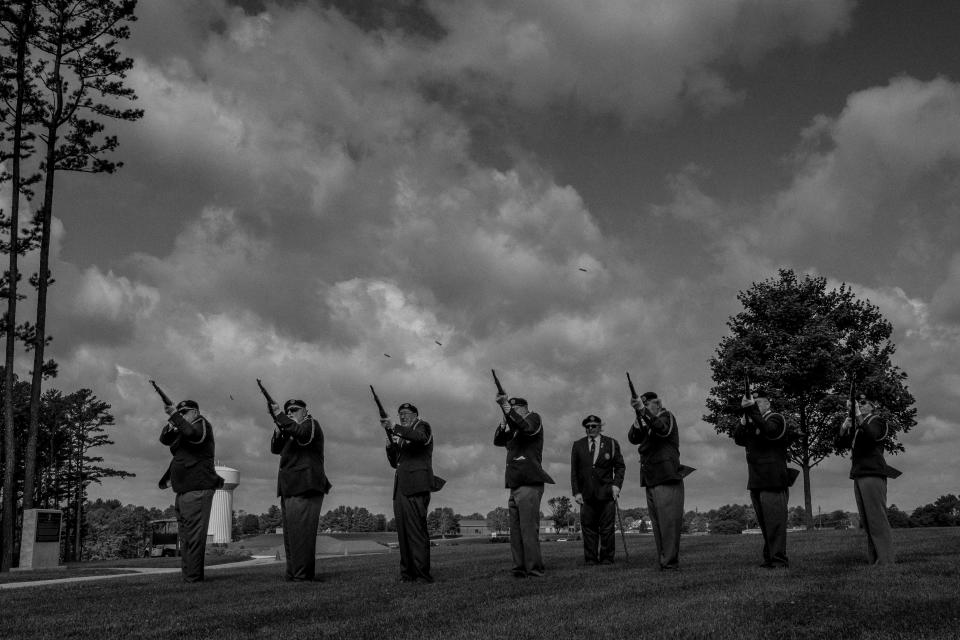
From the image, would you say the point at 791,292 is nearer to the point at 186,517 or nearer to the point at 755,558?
the point at 755,558

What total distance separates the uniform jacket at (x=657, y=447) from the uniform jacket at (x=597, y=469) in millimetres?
2623

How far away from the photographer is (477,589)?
10.7 meters

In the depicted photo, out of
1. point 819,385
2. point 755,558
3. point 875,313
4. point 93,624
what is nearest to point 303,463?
point 93,624

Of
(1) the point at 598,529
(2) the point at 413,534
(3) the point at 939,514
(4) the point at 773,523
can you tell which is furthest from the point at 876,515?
(3) the point at 939,514

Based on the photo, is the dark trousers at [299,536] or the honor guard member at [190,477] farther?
the honor guard member at [190,477]

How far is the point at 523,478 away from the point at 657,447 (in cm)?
234

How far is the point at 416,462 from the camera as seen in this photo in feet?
42.3

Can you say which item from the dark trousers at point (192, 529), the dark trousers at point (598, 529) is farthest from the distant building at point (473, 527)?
the dark trousers at point (192, 529)

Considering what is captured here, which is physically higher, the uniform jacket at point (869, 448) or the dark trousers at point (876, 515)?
the uniform jacket at point (869, 448)

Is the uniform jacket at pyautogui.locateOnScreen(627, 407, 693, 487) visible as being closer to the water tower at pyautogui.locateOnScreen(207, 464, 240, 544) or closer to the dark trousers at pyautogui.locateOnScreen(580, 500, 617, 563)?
the dark trousers at pyautogui.locateOnScreen(580, 500, 617, 563)

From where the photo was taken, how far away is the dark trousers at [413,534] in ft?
41.1

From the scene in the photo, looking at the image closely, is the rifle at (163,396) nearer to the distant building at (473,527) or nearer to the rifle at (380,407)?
the rifle at (380,407)

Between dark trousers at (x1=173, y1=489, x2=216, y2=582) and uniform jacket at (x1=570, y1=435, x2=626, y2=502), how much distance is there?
708 centimetres

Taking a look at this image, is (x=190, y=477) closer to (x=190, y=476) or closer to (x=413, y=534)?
(x=190, y=476)
